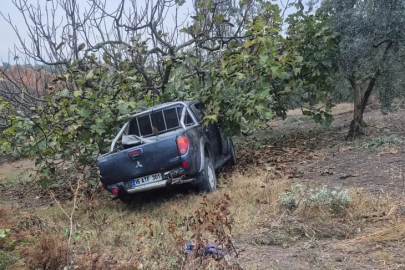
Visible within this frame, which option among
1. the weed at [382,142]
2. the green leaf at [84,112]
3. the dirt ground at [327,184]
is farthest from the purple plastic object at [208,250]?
the weed at [382,142]

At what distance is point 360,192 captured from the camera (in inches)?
213

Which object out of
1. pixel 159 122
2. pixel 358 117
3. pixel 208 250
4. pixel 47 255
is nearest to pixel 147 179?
pixel 159 122

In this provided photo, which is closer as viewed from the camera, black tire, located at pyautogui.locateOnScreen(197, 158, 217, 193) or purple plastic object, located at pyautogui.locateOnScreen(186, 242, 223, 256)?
purple plastic object, located at pyautogui.locateOnScreen(186, 242, 223, 256)

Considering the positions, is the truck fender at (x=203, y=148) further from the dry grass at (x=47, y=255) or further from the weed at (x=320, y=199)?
the dry grass at (x=47, y=255)

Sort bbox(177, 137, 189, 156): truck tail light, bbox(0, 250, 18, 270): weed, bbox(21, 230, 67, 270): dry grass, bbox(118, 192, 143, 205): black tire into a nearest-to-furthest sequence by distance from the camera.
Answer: bbox(0, 250, 18, 270): weed < bbox(21, 230, 67, 270): dry grass < bbox(177, 137, 189, 156): truck tail light < bbox(118, 192, 143, 205): black tire

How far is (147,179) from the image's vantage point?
21.6ft

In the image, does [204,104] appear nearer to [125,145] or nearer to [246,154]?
[125,145]

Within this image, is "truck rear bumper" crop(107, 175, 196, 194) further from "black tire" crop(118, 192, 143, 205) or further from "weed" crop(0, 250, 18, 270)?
"weed" crop(0, 250, 18, 270)

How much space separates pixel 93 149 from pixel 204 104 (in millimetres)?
2414

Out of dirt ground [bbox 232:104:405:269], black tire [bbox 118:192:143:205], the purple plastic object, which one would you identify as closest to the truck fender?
black tire [bbox 118:192:143:205]

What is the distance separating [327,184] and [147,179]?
9.13ft

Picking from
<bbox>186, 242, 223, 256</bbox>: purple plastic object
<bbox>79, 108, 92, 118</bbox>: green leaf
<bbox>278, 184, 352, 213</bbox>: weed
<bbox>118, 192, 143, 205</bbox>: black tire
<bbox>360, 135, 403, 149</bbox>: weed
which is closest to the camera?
<bbox>186, 242, 223, 256</bbox>: purple plastic object

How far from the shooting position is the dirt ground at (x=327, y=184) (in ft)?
12.8

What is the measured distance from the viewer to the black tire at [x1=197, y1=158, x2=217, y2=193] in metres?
6.78
